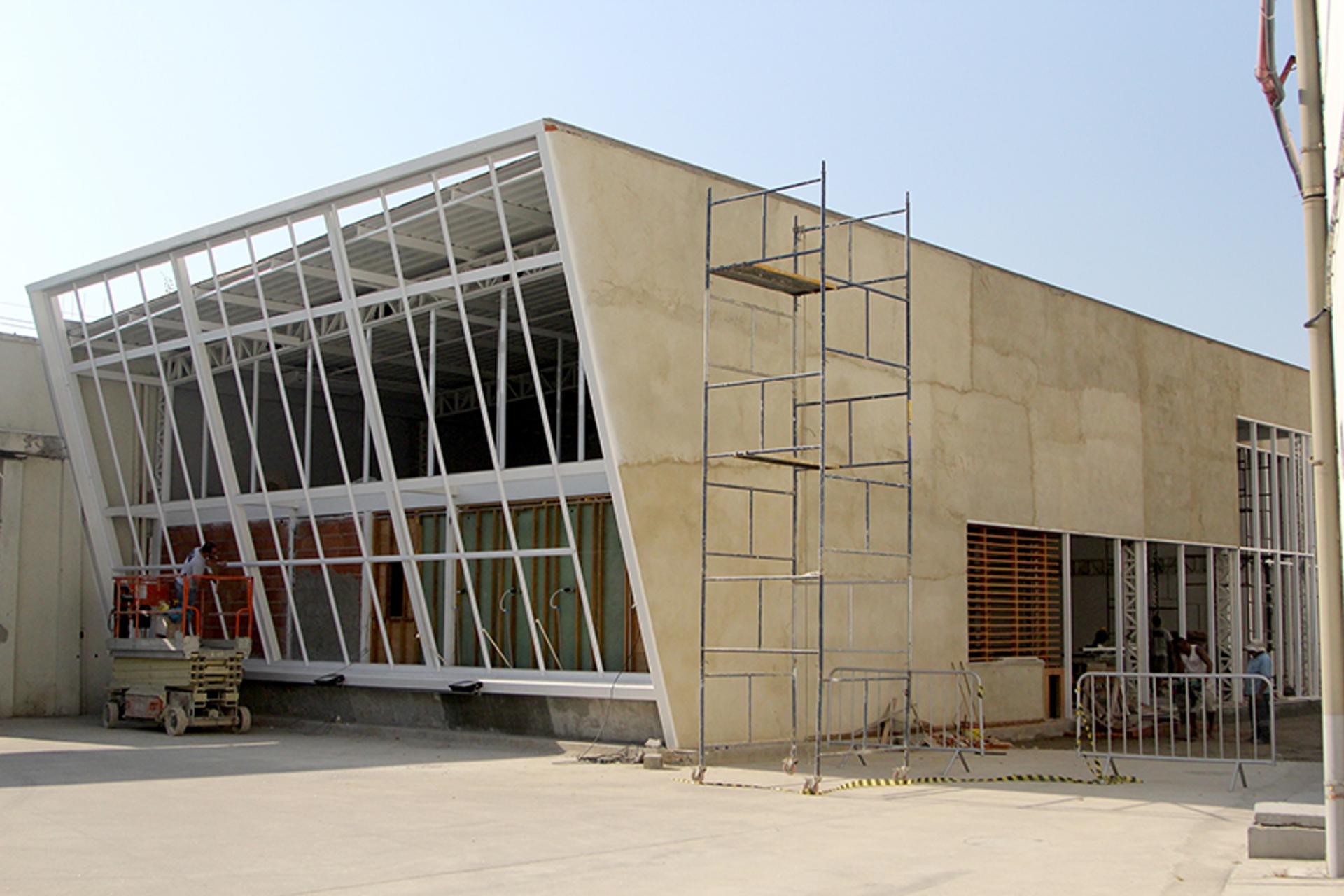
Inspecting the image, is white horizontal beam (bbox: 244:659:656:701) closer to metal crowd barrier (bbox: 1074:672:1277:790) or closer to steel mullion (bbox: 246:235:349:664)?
steel mullion (bbox: 246:235:349:664)

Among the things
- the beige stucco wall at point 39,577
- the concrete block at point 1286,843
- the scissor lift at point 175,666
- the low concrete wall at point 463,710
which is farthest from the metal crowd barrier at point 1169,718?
the beige stucco wall at point 39,577

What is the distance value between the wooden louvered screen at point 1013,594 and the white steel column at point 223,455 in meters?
12.0

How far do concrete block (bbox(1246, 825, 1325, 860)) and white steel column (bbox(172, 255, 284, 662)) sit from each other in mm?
17278

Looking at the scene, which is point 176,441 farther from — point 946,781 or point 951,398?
point 946,781

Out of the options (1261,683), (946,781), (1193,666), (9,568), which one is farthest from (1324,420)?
(9,568)

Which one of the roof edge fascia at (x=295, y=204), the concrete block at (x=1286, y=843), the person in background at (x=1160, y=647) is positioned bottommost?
the concrete block at (x=1286, y=843)

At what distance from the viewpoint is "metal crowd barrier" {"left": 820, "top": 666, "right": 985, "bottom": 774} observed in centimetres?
1956

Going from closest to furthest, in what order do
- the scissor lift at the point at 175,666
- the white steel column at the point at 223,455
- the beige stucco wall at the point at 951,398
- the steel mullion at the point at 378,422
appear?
1. the beige stucco wall at the point at 951,398
2. the steel mullion at the point at 378,422
3. the scissor lift at the point at 175,666
4. the white steel column at the point at 223,455

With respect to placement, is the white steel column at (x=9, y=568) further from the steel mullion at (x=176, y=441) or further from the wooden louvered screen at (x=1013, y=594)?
→ the wooden louvered screen at (x=1013, y=594)

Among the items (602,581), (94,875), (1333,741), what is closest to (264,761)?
(602,581)

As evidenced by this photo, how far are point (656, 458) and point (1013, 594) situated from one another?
8996 mm

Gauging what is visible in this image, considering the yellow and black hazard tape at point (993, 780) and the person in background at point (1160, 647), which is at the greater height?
the person in background at point (1160, 647)

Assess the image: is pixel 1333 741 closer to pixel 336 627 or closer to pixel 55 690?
pixel 336 627

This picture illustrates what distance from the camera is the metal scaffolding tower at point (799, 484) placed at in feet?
59.5
